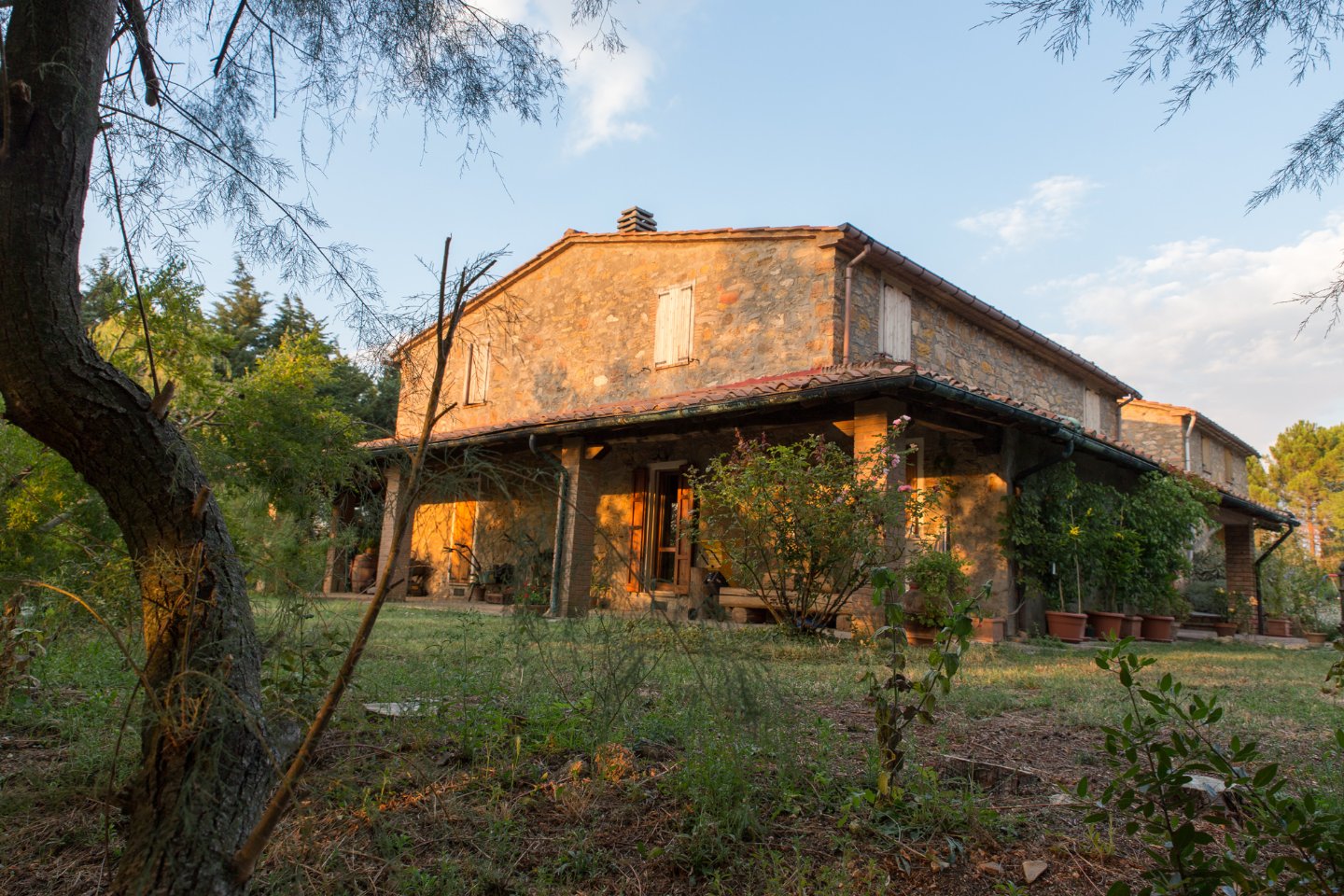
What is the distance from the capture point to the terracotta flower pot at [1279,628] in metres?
12.3

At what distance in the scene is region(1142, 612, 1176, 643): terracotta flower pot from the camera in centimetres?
977

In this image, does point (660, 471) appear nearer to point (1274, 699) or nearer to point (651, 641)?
point (1274, 699)

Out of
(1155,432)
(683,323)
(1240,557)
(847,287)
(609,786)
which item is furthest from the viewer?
(1155,432)

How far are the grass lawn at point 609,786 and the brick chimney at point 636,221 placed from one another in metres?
9.22

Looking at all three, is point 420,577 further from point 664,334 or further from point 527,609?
point 527,609

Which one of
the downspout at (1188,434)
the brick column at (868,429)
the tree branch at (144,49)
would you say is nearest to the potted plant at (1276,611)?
the downspout at (1188,434)

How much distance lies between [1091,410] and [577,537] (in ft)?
29.1

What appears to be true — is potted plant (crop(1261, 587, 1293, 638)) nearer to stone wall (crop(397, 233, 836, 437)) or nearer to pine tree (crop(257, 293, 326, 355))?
stone wall (crop(397, 233, 836, 437))

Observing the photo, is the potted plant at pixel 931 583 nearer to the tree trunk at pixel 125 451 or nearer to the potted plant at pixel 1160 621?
the potted plant at pixel 1160 621

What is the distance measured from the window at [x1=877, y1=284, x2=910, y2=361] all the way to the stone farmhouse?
3 cm

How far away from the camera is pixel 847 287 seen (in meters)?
9.30

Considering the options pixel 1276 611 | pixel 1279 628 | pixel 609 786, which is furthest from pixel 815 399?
pixel 1276 611

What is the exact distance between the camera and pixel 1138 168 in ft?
10.5

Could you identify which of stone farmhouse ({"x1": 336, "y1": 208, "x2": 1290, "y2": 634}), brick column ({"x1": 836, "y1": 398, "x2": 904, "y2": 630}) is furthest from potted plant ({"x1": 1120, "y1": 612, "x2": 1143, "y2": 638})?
brick column ({"x1": 836, "y1": 398, "x2": 904, "y2": 630})
